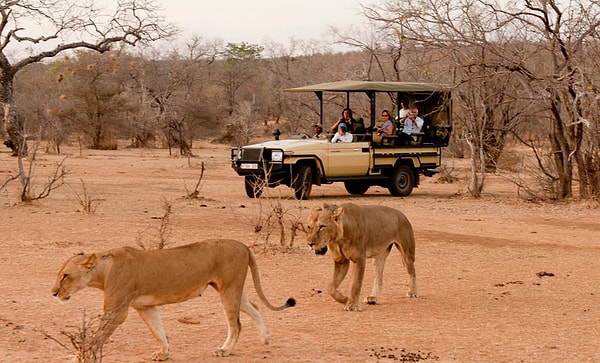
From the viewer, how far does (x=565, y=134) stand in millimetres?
21688

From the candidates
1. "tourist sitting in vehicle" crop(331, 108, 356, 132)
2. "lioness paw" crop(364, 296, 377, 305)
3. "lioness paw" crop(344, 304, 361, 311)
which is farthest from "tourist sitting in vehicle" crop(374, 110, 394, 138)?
"lioness paw" crop(344, 304, 361, 311)

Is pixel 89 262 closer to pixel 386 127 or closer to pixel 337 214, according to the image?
pixel 337 214

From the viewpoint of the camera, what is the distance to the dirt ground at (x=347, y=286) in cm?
792

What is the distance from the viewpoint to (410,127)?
22.5 m

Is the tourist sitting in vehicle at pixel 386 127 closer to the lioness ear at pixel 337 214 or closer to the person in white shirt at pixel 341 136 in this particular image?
the person in white shirt at pixel 341 136

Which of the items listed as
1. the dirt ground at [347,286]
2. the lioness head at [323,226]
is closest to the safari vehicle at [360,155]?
the dirt ground at [347,286]

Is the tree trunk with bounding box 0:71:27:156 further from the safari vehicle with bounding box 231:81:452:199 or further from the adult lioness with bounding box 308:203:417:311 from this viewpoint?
the adult lioness with bounding box 308:203:417:311

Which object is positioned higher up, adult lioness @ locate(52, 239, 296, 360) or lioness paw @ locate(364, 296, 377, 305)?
adult lioness @ locate(52, 239, 296, 360)

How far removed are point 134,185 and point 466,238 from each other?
10746 mm

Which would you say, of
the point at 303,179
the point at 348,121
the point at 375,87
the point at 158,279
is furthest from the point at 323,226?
the point at 348,121

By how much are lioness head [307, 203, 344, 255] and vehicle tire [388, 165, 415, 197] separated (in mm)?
13164

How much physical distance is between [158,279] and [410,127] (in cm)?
1583

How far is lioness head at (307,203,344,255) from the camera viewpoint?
9.07m

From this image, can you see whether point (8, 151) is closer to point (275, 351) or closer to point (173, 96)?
point (173, 96)
